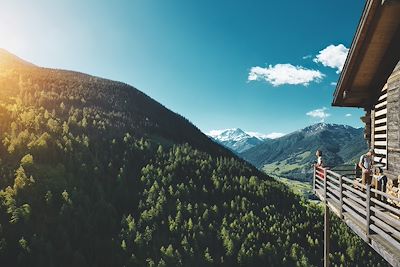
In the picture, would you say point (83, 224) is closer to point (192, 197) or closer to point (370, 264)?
point (192, 197)

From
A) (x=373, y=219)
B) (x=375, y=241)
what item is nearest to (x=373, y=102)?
(x=373, y=219)

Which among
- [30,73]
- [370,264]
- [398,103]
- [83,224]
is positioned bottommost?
[370,264]

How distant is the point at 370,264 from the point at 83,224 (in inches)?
3303

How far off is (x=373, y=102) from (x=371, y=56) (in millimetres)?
2606

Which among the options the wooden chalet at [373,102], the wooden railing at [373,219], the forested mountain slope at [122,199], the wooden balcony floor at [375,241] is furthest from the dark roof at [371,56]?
the forested mountain slope at [122,199]

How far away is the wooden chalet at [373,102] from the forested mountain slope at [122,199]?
80528 mm

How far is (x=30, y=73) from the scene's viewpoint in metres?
168

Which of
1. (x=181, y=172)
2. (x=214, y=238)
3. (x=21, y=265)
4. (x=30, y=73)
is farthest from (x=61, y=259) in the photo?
(x=30, y=73)

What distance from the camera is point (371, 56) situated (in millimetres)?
18891

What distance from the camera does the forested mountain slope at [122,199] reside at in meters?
93.3

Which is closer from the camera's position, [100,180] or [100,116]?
[100,180]

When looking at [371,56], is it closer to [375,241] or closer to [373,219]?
[373,219]

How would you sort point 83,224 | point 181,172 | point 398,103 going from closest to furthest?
point 398,103, point 83,224, point 181,172

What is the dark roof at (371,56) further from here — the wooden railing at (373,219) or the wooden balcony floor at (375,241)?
the wooden balcony floor at (375,241)
